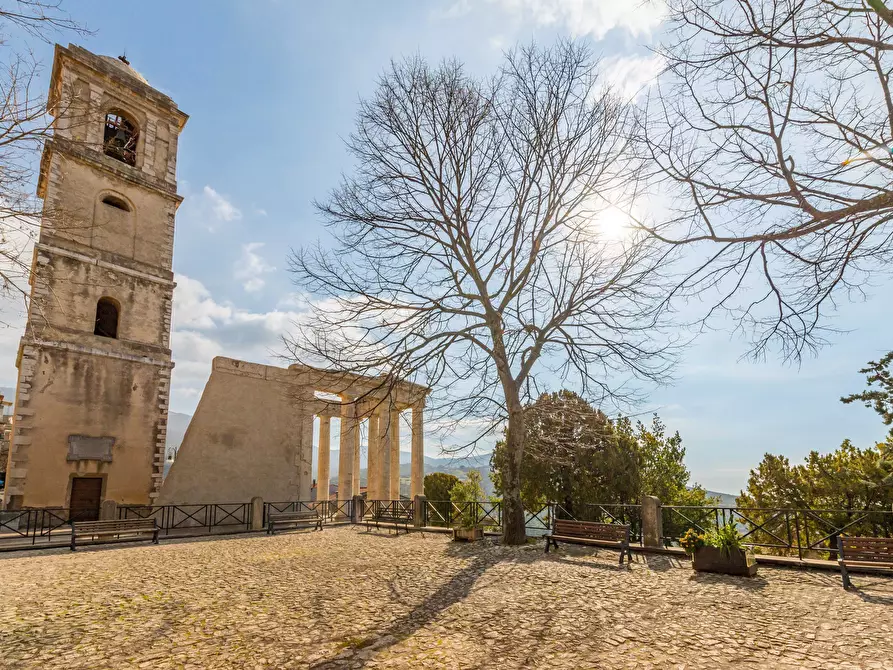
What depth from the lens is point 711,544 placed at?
8.74 meters

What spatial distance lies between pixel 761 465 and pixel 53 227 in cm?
2123

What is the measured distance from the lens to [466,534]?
1333 cm

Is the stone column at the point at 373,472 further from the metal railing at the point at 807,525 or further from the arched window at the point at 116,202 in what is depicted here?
the arched window at the point at 116,202

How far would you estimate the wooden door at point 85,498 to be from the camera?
1837 cm

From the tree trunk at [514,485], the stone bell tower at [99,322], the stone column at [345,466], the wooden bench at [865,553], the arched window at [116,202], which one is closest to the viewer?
the wooden bench at [865,553]

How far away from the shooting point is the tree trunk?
40.9 feet

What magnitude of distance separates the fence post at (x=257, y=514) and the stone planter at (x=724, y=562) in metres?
14.8

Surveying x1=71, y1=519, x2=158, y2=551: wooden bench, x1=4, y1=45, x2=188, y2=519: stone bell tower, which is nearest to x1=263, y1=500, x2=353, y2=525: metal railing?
x1=4, y1=45, x2=188, y2=519: stone bell tower

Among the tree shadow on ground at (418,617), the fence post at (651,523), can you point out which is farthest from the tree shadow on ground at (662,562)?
the tree shadow on ground at (418,617)

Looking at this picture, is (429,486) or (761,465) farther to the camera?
(429,486)

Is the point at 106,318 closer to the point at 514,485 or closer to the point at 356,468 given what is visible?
the point at 356,468

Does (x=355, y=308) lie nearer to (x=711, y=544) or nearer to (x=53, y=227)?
(x=53, y=227)

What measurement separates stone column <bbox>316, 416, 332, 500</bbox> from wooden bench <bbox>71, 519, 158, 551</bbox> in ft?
31.7

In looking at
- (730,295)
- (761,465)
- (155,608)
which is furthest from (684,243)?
(761,465)
